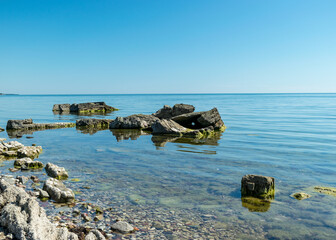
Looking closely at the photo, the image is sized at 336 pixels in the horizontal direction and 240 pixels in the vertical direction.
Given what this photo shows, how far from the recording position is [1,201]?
7016 mm

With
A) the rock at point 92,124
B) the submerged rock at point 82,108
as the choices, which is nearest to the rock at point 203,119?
the rock at point 92,124

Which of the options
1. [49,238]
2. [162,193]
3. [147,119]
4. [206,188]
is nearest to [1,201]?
[49,238]

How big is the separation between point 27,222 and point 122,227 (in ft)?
7.47

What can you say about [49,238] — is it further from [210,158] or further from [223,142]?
[223,142]

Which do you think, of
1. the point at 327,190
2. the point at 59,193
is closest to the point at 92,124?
the point at 59,193

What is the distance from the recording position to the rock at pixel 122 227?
726cm

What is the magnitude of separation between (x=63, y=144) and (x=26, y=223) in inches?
605

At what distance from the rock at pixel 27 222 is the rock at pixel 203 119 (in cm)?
2271

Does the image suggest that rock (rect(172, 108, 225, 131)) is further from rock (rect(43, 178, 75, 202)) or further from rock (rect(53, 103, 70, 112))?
A: rock (rect(53, 103, 70, 112))

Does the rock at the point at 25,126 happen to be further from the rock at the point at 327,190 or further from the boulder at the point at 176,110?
the rock at the point at 327,190

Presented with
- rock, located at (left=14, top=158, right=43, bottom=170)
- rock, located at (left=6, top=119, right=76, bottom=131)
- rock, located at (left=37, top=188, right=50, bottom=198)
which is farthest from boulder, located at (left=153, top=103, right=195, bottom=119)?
rock, located at (left=37, top=188, right=50, bottom=198)

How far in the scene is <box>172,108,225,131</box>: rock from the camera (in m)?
28.4

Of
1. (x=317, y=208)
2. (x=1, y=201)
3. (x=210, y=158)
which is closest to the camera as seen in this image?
(x=1, y=201)

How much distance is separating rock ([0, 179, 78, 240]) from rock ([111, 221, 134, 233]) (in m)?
1.41
